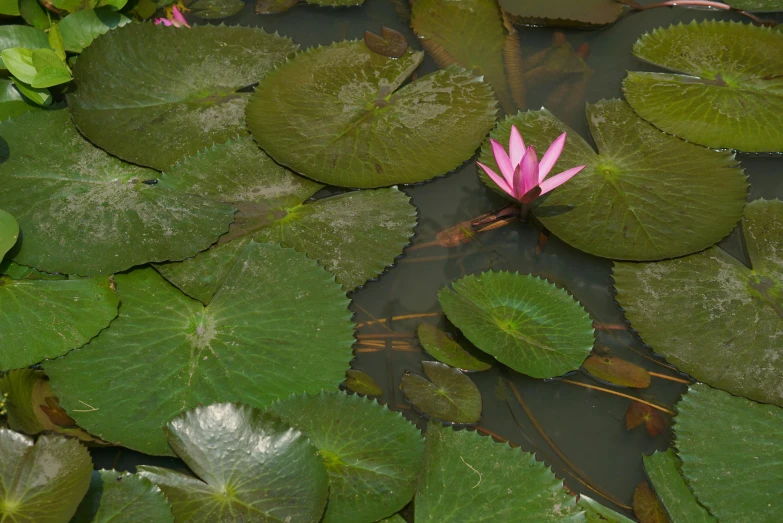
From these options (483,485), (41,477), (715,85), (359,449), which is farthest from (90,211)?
(715,85)

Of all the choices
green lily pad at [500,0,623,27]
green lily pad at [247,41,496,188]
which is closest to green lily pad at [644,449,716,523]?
green lily pad at [247,41,496,188]

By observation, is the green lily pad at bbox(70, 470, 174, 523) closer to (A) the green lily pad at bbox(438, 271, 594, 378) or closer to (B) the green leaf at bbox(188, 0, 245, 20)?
(A) the green lily pad at bbox(438, 271, 594, 378)

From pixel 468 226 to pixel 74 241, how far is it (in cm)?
162

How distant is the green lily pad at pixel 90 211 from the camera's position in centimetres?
245

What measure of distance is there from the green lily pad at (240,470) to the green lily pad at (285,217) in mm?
631

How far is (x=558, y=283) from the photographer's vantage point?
2.65m

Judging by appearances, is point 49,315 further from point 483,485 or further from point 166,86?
point 483,485

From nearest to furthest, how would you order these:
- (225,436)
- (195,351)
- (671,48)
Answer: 1. (225,436)
2. (195,351)
3. (671,48)

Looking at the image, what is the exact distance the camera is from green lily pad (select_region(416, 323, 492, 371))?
2.40m

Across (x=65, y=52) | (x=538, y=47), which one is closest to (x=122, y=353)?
(x=65, y=52)

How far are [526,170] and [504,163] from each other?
10 cm

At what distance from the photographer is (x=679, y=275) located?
2549mm

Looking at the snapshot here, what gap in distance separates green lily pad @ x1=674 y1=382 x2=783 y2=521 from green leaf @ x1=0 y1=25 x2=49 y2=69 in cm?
329

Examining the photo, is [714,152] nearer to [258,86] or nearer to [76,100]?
[258,86]
